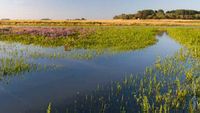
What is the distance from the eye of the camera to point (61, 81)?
13969 mm

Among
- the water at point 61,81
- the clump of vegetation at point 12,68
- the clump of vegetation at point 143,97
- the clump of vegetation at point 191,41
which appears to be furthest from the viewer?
the clump of vegetation at point 191,41

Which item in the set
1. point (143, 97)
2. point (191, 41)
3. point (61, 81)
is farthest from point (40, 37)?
point (143, 97)

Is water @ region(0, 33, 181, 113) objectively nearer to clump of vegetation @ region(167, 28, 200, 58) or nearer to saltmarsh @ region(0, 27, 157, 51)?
clump of vegetation @ region(167, 28, 200, 58)

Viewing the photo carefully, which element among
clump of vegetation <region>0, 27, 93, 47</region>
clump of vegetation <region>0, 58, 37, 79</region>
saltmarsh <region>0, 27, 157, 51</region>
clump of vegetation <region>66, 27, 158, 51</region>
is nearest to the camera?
clump of vegetation <region>0, 58, 37, 79</region>

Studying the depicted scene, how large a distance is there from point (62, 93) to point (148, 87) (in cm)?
383

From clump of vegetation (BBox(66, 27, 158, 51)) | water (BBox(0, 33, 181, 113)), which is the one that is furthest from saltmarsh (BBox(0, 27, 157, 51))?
water (BBox(0, 33, 181, 113))

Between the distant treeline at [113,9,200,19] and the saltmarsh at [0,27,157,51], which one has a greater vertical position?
the distant treeline at [113,9,200,19]

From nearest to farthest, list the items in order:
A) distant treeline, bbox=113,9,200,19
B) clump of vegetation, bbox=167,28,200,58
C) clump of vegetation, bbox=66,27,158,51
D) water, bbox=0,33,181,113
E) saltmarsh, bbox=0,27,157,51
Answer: water, bbox=0,33,181,113 < clump of vegetation, bbox=167,28,200,58 < clump of vegetation, bbox=66,27,158,51 < saltmarsh, bbox=0,27,157,51 < distant treeline, bbox=113,9,200,19

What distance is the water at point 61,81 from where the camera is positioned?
35.0 ft

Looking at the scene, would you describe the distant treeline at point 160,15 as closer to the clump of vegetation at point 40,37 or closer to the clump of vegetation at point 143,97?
the clump of vegetation at point 40,37

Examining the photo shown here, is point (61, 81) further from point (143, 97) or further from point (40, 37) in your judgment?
point (40, 37)

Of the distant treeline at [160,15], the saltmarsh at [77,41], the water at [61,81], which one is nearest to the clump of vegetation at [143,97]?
the water at [61,81]

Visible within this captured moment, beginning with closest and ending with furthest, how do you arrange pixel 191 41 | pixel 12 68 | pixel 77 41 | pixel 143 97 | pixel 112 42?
pixel 143 97 → pixel 12 68 → pixel 77 41 → pixel 112 42 → pixel 191 41

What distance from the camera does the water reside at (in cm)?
1066
